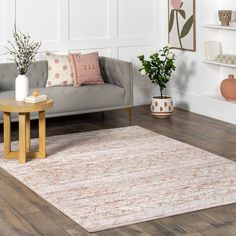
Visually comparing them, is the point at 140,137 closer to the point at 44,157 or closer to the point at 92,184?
the point at 44,157

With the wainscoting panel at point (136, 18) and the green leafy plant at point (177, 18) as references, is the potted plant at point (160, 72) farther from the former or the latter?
the wainscoting panel at point (136, 18)

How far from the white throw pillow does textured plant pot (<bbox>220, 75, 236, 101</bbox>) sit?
1.67 meters

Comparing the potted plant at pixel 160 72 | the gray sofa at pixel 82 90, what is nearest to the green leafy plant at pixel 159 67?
the potted plant at pixel 160 72

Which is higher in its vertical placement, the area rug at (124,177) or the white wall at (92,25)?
the white wall at (92,25)

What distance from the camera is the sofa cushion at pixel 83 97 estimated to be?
275 inches

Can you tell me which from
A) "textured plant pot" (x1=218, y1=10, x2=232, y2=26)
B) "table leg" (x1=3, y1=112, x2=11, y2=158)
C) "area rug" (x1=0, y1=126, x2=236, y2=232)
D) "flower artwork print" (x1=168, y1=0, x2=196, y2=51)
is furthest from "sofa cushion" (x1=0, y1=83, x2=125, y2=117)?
"textured plant pot" (x1=218, y1=10, x2=232, y2=26)

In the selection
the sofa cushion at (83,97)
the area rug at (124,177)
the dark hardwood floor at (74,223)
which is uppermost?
the sofa cushion at (83,97)

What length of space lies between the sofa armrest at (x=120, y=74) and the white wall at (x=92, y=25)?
0.44m

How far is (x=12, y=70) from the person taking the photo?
7207 millimetres

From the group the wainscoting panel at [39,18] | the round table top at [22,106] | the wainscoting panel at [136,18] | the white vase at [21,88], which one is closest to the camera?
the round table top at [22,106]

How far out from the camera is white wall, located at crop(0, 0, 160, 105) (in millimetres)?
7492

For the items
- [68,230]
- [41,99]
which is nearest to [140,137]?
[41,99]

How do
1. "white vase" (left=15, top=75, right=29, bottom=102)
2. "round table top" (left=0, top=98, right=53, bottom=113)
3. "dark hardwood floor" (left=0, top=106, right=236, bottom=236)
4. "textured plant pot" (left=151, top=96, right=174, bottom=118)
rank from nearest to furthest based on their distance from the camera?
"dark hardwood floor" (left=0, top=106, right=236, bottom=236) < "round table top" (left=0, top=98, right=53, bottom=113) < "white vase" (left=15, top=75, right=29, bottom=102) < "textured plant pot" (left=151, top=96, right=174, bottom=118)

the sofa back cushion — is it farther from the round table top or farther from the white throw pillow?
the round table top
